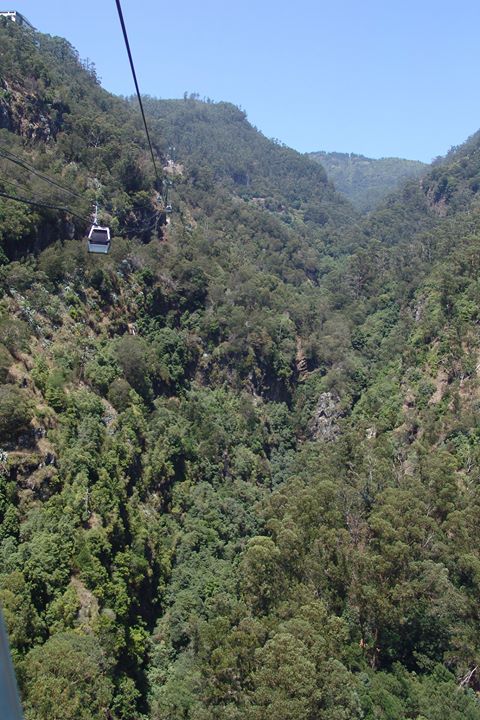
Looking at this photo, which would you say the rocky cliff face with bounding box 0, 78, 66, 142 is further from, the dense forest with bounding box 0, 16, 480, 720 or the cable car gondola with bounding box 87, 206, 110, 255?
the cable car gondola with bounding box 87, 206, 110, 255

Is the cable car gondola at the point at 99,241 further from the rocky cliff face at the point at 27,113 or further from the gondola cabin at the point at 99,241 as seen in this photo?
the rocky cliff face at the point at 27,113

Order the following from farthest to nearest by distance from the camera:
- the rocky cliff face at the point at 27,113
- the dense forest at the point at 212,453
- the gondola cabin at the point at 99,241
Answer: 1. the rocky cliff face at the point at 27,113
2. the gondola cabin at the point at 99,241
3. the dense forest at the point at 212,453

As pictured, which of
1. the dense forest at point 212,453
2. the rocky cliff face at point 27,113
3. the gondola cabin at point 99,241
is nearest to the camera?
the dense forest at point 212,453

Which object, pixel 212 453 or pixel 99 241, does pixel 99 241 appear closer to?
pixel 99 241

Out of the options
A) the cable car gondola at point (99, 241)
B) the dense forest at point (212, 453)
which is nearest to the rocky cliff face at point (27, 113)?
the dense forest at point (212, 453)

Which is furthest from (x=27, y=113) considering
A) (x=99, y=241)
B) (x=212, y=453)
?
(x=99, y=241)

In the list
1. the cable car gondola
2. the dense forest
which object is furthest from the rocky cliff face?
the cable car gondola

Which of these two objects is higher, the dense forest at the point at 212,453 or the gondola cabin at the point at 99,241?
the gondola cabin at the point at 99,241

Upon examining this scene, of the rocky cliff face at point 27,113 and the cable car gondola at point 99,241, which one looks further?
the rocky cliff face at point 27,113
